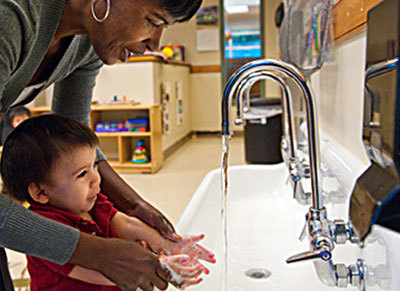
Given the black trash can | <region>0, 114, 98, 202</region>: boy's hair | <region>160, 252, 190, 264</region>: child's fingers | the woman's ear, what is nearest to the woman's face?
<region>0, 114, 98, 202</region>: boy's hair

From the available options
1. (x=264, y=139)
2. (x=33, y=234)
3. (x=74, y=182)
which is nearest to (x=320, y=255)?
(x=33, y=234)

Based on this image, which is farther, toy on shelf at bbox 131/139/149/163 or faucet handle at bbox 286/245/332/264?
toy on shelf at bbox 131/139/149/163

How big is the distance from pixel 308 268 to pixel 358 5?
0.63 m

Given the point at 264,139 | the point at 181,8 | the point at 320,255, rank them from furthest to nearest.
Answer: the point at 264,139
the point at 181,8
the point at 320,255

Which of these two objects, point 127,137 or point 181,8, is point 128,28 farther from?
point 127,137

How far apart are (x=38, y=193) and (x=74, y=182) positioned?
79mm

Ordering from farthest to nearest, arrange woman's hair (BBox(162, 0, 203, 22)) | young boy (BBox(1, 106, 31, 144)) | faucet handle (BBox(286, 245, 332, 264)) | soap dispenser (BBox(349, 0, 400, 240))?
young boy (BBox(1, 106, 31, 144))
woman's hair (BBox(162, 0, 203, 22))
faucet handle (BBox(286, 245, 332, 264))
soap dispenser (BBox(349, 0, 400, 240))

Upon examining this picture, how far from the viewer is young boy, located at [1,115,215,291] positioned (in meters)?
0.92

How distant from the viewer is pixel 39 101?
425cm

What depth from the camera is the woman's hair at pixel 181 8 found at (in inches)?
31.1

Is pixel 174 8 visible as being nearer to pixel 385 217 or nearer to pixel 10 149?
pixel 10 149

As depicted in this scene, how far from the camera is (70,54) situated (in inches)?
39.2

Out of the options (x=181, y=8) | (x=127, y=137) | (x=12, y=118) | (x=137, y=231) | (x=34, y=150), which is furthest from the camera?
(x=127, y=137)

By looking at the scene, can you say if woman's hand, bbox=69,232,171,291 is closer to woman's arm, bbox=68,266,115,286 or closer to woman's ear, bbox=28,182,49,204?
woman's arm, bbox=68,266,115,286
